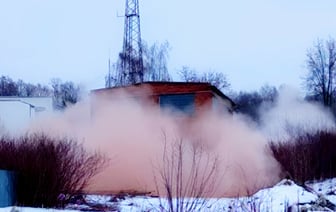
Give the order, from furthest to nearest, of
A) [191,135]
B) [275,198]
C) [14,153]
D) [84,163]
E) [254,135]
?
[254,135] < [191,135] < [84,163] < [14,153] < [275,198]

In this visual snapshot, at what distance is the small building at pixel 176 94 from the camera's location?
108 ft

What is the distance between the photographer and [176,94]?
109 ft

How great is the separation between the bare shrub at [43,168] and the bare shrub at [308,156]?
948 cm

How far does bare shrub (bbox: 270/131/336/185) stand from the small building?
4906mm

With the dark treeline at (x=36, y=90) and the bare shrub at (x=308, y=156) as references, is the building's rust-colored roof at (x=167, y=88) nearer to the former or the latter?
the bare shrub at (x=308, y=156)

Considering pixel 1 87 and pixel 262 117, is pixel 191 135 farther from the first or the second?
pixel 1 87

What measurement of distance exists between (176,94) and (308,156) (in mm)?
8756

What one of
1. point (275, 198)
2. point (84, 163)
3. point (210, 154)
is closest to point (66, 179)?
point (84, 163)

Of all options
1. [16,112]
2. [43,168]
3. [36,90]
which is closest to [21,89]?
[36,90]

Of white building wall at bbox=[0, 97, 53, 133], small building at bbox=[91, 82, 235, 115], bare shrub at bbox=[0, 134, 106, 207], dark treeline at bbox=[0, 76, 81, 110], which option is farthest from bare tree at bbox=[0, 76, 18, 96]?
bare shrub at bbox=[0, 134, 106, 207]

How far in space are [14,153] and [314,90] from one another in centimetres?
4403

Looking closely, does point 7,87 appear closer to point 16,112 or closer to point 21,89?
point 21,89

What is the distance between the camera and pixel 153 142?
32094mm

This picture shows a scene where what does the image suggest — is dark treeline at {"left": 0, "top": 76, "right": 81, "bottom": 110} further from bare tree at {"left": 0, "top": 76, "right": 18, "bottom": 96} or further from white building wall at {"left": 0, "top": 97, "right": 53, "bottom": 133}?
white building wall at {"left": 0, "top": 97, "right": 53, "bottom": 133}
